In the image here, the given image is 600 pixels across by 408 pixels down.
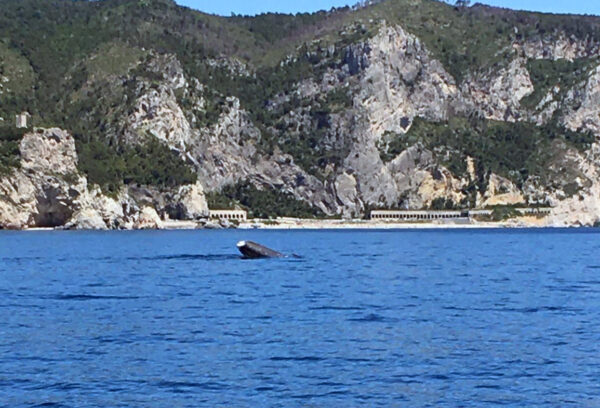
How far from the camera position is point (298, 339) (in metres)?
47.2

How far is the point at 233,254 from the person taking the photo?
11919cm

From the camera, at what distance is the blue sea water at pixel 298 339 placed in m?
36.4

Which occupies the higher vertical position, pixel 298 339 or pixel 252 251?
pixel 298 339

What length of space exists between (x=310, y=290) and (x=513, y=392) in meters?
35.0

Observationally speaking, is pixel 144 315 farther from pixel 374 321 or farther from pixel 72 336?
pixel 374 321

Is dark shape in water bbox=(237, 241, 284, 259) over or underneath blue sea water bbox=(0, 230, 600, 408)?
underneath

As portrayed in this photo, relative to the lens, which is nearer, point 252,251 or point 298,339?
point 298,339

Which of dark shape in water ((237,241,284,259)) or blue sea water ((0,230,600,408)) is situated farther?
dark shape in water ((237,241,284,259))

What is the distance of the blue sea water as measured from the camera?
36.4 metres

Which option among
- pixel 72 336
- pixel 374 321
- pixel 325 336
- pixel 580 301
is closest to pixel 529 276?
pixel 580 301

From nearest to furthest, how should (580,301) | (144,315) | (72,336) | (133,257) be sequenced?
(72,336), (144,315), (580,301), (133,257)

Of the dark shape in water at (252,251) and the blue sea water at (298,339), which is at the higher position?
the blue sea water at (298,339)

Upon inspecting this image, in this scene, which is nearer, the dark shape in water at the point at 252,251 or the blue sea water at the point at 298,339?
the blue sea water at the point at 298,339

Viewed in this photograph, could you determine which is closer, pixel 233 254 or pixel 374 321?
pixel 374 321
